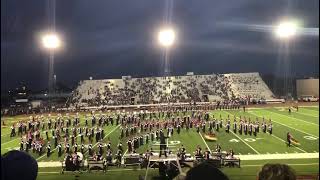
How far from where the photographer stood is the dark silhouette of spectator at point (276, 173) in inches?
68.3

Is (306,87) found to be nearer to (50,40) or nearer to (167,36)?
(167,36)

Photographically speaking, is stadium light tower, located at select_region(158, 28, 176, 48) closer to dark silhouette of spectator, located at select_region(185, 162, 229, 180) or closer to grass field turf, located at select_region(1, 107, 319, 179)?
grass field turf, located at select_region(1, 107, 319, 179)

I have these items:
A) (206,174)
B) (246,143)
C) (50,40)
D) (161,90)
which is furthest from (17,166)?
(246,143)

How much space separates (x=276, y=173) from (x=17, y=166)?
1090mm

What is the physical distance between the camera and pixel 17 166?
1.83m

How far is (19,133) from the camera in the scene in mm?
14820

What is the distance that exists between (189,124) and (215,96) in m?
1.37

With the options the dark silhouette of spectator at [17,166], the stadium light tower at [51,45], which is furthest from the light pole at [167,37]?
the dark silhouette of spectator at [17,166]

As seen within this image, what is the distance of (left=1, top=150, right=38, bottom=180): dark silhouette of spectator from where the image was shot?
5.95ft

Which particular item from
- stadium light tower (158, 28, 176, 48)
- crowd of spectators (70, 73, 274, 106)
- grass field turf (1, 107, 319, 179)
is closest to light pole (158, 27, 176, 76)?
stadium light tower (158, 28, 176, 48)

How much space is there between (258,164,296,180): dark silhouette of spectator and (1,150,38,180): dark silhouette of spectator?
Answer: 3.28 feet

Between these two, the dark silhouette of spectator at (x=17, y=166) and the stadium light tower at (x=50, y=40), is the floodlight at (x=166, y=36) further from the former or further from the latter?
the dark silhouette of spectator at (x=17, y=166)

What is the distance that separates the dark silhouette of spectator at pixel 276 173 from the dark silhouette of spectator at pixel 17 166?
3.28ft

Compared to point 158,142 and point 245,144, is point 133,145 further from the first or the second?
point 245,144
